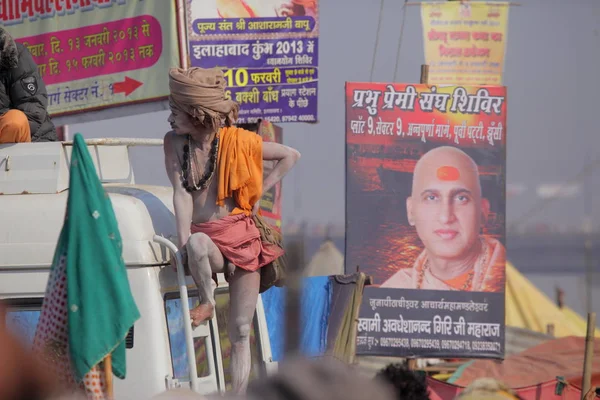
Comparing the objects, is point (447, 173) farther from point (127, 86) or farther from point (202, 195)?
point (202, 195)

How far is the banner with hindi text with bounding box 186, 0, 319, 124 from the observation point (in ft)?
Result: 32.1

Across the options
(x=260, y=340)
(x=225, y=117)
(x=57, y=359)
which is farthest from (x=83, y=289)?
(x=260, y=340)

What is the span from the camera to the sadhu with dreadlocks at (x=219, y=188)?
457 centimetres

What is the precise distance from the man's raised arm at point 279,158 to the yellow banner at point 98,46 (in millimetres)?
Result: 4712

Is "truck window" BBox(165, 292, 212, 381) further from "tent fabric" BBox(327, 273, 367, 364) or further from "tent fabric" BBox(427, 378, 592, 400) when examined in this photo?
"tent fabric" BBox(427, 378, 592, 400)

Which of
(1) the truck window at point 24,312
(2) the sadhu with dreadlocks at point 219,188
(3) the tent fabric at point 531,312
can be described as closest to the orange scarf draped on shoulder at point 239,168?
(2) the sadhu with dreadlocks at point 219,188

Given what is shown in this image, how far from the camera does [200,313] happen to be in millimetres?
4520

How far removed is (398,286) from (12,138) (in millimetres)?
7864

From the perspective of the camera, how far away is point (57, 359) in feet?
12.3

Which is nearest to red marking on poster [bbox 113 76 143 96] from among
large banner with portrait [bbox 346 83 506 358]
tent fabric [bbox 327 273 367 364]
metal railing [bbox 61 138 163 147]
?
tent fabric [bbox 327 273 367 364]

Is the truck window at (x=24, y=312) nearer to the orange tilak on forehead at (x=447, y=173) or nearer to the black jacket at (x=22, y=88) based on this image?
the black jacket at (x=22, y=88)

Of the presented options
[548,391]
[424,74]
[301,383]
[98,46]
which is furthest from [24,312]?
[424,74]

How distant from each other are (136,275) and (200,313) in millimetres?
341

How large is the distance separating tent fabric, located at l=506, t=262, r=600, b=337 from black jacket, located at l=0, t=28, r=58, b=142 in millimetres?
12809
